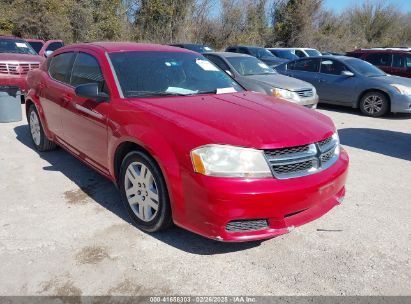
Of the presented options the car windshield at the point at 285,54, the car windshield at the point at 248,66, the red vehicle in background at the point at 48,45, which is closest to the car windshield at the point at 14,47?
the red vehicle in background at the point at 48,45

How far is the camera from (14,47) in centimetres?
1019

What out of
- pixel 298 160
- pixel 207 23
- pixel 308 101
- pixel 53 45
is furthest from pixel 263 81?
pixel 207 23

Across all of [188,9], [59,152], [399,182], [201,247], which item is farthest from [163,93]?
[188,9]

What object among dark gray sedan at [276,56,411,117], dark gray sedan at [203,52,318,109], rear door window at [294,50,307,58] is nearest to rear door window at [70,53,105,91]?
dark gray sedan at [203,52,318,109]

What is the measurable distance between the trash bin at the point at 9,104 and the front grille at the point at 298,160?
6353 mm

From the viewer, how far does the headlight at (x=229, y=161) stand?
2.63 m

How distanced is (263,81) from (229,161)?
570cm

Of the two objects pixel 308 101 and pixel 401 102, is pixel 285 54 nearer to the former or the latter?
pixel 401 102

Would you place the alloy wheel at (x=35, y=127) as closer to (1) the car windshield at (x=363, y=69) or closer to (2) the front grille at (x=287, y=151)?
(2) the front grille at (x=287, y=151)

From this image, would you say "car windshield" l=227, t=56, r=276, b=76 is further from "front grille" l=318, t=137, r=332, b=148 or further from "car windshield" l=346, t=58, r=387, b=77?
"front grille" l=318, t=137, r=332, b=148

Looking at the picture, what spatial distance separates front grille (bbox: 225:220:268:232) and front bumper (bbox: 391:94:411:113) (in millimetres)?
7276

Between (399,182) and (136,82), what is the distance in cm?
350

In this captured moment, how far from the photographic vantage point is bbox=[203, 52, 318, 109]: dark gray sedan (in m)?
7.73

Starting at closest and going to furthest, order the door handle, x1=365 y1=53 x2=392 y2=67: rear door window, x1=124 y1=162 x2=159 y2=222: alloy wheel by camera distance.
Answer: x1=124 y1=162 x2=159 y2=222: alloy wheel
the door handle
x1=365 y1=53 x2=392 y2=67: rear door window
